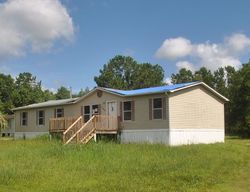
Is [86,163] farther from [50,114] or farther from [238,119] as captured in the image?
[238,119]

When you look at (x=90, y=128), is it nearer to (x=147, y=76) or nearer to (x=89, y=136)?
(x=89, y=136)

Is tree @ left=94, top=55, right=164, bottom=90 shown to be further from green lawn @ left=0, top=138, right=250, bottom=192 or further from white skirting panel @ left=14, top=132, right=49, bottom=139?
green lawn @ left=0, top=138, right=250, bottom=192

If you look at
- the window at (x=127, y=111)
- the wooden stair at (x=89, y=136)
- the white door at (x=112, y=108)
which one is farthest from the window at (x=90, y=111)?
the wooden stair at (x=89, y=136)

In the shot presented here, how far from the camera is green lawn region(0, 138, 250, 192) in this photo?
13.7 metres

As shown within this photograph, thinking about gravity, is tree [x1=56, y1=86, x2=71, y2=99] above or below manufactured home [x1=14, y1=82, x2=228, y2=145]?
above

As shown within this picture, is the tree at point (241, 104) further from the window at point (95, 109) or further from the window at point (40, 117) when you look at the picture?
the window at point (40, 117)

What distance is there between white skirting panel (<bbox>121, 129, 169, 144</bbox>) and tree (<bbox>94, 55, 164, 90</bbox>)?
1778 inches

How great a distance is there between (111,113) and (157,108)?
436 centimetres

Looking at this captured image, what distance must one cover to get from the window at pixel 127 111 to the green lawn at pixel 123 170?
677cm

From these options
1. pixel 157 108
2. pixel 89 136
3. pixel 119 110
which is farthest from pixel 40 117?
pixel 157 108

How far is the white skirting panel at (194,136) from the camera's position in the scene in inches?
1059

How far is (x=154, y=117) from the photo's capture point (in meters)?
27.7

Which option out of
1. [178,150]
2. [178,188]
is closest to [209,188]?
[178,188]

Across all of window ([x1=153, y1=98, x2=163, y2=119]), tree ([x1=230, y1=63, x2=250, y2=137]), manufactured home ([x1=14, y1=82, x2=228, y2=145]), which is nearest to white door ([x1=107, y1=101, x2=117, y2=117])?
manufactured home ([x1=14, y1=82, x2=228, y2=145])
